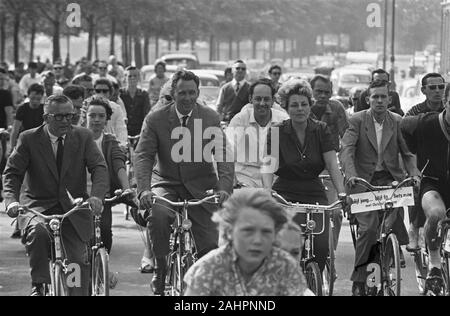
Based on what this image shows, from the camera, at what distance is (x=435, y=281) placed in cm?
914

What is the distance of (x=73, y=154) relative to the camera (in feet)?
29.3

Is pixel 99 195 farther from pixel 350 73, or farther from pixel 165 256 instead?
pixel 350 73

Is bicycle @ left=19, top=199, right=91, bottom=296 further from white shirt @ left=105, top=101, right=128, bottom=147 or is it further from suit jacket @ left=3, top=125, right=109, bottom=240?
white shirt @ left=105, top=101, right=128, bottom=147

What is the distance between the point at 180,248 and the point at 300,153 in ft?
4.09

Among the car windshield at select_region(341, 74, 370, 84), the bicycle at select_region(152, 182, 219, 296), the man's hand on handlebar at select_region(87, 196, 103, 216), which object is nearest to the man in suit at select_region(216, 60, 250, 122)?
the bicycle at select_region(152, 182, 219, 296)

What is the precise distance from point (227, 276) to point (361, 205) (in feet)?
11.9

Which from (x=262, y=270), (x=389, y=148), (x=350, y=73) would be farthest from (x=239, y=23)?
(x=262, y=270)

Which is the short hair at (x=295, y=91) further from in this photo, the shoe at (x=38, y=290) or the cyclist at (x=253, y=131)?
the shoe at (x=38, y=290)

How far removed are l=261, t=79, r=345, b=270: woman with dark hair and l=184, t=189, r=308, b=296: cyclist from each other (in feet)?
11.8

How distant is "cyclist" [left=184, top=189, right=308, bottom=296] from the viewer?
5.79 m

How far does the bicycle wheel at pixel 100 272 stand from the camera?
332 inches

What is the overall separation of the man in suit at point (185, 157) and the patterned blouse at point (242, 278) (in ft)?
11.0

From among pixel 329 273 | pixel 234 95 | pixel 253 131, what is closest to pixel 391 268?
pixel 329 273

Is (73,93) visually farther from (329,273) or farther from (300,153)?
(329,273)
